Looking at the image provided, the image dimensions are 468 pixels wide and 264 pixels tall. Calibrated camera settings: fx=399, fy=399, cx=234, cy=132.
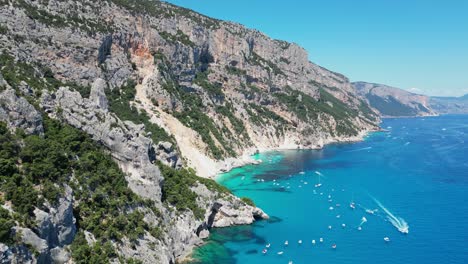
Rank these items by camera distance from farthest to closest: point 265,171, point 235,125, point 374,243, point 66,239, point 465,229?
point 235,125, point 265,171, point 465,229, point 374,243, point 66,239

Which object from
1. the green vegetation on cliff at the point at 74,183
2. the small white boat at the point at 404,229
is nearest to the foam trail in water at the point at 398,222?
the small white boat at the point at 404,229

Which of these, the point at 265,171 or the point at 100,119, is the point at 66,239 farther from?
the point at 265,171

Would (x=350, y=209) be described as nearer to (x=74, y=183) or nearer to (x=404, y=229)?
(x=404, y=229)

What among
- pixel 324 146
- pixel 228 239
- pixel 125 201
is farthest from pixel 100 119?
pixel 324 146

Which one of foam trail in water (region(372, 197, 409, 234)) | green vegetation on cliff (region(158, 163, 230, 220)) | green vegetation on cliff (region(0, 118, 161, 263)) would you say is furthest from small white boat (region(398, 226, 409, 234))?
green vegetation on cliff (region(0, 118, 161, 263))

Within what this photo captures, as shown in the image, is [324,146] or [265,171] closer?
[265,171]

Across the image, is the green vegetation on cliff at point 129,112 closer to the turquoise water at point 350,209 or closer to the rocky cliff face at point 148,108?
the rocky cliff face at point 148,108
